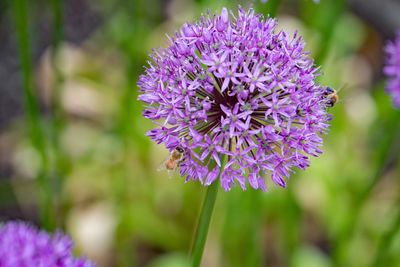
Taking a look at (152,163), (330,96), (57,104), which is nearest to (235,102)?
(330,96)

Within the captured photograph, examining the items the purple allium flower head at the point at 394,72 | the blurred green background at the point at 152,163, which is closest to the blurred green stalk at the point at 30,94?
the blurred green background at the point at 152,163

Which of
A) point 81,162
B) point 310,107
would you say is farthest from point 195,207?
point 310,107

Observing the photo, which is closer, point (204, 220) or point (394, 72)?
point (204, 220)

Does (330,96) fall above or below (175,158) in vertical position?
above

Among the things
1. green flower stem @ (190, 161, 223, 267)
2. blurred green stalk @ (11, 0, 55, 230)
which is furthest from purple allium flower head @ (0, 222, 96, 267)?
blurred green stalk @ (11, 0, 55, 230)

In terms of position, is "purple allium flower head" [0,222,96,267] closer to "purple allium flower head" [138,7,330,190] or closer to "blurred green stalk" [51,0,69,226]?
"purple allium flower head" [138,7,330,190]

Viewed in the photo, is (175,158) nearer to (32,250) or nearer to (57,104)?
(32,250)

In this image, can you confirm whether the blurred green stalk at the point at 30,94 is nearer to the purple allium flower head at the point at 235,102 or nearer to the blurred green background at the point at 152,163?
the blurred green background at the point at 152,163

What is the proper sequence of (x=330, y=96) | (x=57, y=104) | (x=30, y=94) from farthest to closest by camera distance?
1. (x=57, y=104)
2. (x=30, y=94)
3. (x=330, y=96)
